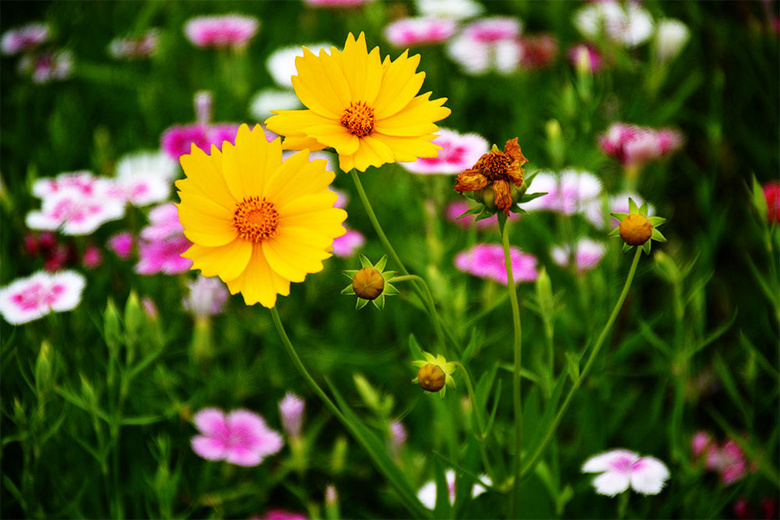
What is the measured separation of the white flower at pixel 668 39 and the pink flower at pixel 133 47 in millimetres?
982

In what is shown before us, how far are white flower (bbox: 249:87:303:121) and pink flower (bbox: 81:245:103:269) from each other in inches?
15.6

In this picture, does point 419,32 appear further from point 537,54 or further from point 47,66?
point 47,66

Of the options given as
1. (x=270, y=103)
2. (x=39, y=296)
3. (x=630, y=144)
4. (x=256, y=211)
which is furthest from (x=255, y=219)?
(x=270, y=103)

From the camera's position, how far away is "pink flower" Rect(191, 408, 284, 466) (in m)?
0.81

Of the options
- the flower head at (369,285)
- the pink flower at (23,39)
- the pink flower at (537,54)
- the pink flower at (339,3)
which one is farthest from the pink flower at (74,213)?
the pink flower at (537,54)

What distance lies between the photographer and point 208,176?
0.53 metres

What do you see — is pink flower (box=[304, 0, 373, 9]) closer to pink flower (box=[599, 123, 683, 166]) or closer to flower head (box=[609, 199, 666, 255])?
pink flower (box=[599, 123, 683, 166])

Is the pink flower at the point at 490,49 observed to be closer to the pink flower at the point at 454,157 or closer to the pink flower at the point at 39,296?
the pink flower at the point at 454,157

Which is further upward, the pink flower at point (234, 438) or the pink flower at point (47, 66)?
the pink flower at point (47, 66)

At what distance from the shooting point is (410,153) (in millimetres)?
523

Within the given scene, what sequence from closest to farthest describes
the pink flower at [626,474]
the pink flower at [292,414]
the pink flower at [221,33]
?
1. the pink flower at [626,474]
2. the pink flower at [292,414]
3. the pink flower at [221,33]

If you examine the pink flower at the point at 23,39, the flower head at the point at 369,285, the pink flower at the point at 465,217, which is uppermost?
the pink flower at the point at 23,39

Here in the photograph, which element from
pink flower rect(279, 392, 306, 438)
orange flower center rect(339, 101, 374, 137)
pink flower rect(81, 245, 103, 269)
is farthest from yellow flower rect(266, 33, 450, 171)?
pink flower rect(81, 245, 103, 269)

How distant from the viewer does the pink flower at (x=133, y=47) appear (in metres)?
1.46
